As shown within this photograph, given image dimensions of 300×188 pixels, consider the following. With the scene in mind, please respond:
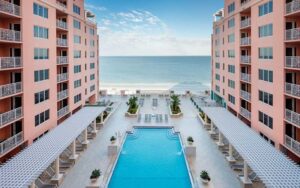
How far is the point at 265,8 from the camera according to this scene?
2303 centimetres

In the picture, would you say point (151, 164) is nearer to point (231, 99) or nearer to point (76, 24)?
point (231, 99)

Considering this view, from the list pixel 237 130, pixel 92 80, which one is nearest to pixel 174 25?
pixel 92 80

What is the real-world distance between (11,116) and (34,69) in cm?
501

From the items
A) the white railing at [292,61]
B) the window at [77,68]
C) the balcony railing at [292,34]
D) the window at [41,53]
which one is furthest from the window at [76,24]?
the white railing at [292,61]

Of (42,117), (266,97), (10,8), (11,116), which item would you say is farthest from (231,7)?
(11,116)

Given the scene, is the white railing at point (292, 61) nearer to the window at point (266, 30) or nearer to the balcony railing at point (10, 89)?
the window at point (266, 30)

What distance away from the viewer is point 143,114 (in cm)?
4078

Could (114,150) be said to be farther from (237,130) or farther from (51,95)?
(237,130)

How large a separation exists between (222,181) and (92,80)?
94.6 feet

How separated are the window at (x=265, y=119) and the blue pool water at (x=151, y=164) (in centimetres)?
765

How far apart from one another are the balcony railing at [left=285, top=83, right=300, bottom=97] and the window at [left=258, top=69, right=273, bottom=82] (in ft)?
8.67

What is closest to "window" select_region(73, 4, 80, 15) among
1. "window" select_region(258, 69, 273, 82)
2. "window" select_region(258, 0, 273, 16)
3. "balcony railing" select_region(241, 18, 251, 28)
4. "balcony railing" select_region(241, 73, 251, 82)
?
"balcony railing" select_region(241, 18, 251, 28)

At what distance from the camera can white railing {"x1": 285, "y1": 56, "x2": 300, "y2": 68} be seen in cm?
1801

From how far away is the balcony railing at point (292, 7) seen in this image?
1769 cm
